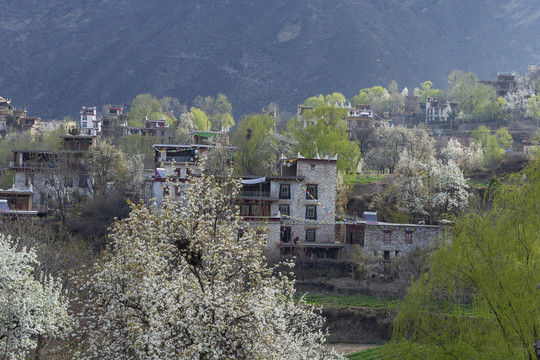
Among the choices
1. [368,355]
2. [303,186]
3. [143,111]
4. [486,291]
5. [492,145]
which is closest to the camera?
[486,291]

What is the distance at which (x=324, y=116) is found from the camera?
86.0m

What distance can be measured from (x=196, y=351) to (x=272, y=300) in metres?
2.79

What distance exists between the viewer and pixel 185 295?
65.3 ft

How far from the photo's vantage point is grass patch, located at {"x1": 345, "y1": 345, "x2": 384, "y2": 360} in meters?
44.6

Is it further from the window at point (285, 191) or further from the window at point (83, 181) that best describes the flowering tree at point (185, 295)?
the window at point (83, 181)

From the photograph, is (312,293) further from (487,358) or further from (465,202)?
(487,358)

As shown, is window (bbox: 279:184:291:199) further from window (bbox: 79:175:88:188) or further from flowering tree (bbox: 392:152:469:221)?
window (bbox: 79:175:88:188)

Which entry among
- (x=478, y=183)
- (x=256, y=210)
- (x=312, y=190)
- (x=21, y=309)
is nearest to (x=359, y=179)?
(x=478, y=183)

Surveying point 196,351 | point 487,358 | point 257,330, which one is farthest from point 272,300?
point 487,358

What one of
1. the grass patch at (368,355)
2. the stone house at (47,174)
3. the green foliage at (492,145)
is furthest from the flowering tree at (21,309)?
the green foliage at (492,145)

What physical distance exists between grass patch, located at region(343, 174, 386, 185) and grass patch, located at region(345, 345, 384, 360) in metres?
30.8

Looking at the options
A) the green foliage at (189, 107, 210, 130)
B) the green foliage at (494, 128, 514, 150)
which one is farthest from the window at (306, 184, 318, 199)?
the green foliage at (189, 107, 210, 130)

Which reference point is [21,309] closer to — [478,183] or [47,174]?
[47,174]

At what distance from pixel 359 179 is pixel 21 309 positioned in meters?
57.6
